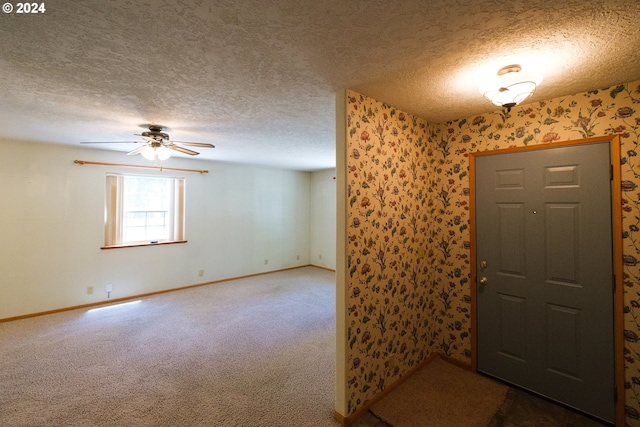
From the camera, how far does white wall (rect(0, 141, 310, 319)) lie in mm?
3545

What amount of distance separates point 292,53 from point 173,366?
2.84m

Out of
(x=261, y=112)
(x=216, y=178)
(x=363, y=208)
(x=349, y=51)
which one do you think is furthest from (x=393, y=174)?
(x=216, y=178)

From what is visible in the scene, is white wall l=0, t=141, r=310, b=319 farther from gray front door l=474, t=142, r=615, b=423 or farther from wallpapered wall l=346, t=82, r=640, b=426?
gray front door l=474, t=142, r=615, b=423

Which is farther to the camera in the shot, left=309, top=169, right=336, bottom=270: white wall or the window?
left=309, top=169, right=336, bottom=270: white wall

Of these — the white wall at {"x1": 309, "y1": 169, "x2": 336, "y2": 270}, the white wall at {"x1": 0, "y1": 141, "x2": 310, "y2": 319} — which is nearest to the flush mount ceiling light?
the white wall at {"x1": 309, "y1": 169, "x2": 336, "y2": 270}

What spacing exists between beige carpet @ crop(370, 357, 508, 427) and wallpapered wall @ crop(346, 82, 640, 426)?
0.12 meters

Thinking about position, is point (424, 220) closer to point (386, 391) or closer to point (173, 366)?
point (386, 391)

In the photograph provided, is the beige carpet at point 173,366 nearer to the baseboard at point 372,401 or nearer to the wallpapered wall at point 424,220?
the baseboard at point 372,401

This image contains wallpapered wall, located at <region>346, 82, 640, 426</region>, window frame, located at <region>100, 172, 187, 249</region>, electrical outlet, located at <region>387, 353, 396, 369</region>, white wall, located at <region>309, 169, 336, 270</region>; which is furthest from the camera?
white wall, located at <region>309, 169, 336, 270</region>

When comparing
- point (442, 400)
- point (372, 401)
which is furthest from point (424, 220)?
point (372, 401)

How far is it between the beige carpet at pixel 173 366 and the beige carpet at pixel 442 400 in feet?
1.58

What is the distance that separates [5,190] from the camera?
11.4ft

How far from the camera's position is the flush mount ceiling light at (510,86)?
152 centimetres

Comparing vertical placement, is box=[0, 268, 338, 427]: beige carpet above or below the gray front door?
below
